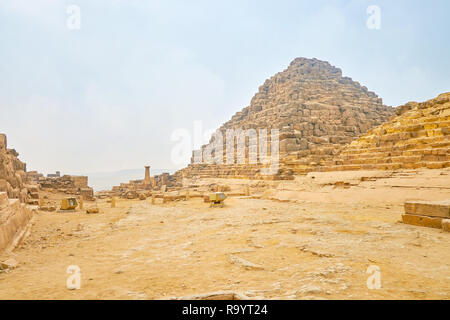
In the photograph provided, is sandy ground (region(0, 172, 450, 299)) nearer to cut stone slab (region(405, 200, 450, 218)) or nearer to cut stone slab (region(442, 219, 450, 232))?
cut stone slab (region(442, 219, 450, 232))

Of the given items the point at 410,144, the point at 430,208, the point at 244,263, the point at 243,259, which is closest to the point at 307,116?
the point at 410,144

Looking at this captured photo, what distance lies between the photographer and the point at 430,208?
16.7 feet

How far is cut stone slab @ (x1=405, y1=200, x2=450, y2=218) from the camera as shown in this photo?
4.85m

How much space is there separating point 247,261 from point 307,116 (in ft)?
88.8

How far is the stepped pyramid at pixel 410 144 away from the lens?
9.74m

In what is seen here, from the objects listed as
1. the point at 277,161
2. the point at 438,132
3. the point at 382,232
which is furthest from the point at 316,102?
the point at 382,232

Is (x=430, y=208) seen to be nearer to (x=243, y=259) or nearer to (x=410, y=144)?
(x=243, y=259)

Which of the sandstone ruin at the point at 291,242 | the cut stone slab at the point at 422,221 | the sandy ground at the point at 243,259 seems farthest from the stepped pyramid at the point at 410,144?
the cut stone slab at the point at 422,221

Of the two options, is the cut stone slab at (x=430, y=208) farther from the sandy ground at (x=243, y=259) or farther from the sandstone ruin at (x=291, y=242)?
the sandy ground at (x=243, y=259)

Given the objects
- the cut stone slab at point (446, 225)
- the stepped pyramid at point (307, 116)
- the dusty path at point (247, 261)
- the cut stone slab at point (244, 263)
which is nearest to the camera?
the dusty path at point (247, 261)

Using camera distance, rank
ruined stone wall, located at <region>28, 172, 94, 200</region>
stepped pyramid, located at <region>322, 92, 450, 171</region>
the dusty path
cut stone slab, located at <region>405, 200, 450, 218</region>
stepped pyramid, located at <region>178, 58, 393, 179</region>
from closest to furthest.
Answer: the dusty path
cut stone slab, located at <region>405, 200, 450, 218</region>
stepped pyramid, located at <region>322, 92, 450, 171</region>
ruined stone wall, located at <region>28, 172, 94, 200</region>
stepped pyramid, located at <region>178, 58, 393, 179</region>

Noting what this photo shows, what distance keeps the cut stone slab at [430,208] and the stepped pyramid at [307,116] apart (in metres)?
11.4

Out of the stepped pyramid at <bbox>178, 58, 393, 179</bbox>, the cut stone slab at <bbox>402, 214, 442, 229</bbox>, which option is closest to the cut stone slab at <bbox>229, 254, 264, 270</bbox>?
the cut stone slab at <bbox>402, 214, 442, 229</bbox>

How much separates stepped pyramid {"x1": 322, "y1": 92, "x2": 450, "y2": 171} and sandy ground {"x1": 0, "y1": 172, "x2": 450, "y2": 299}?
3.39 metres
